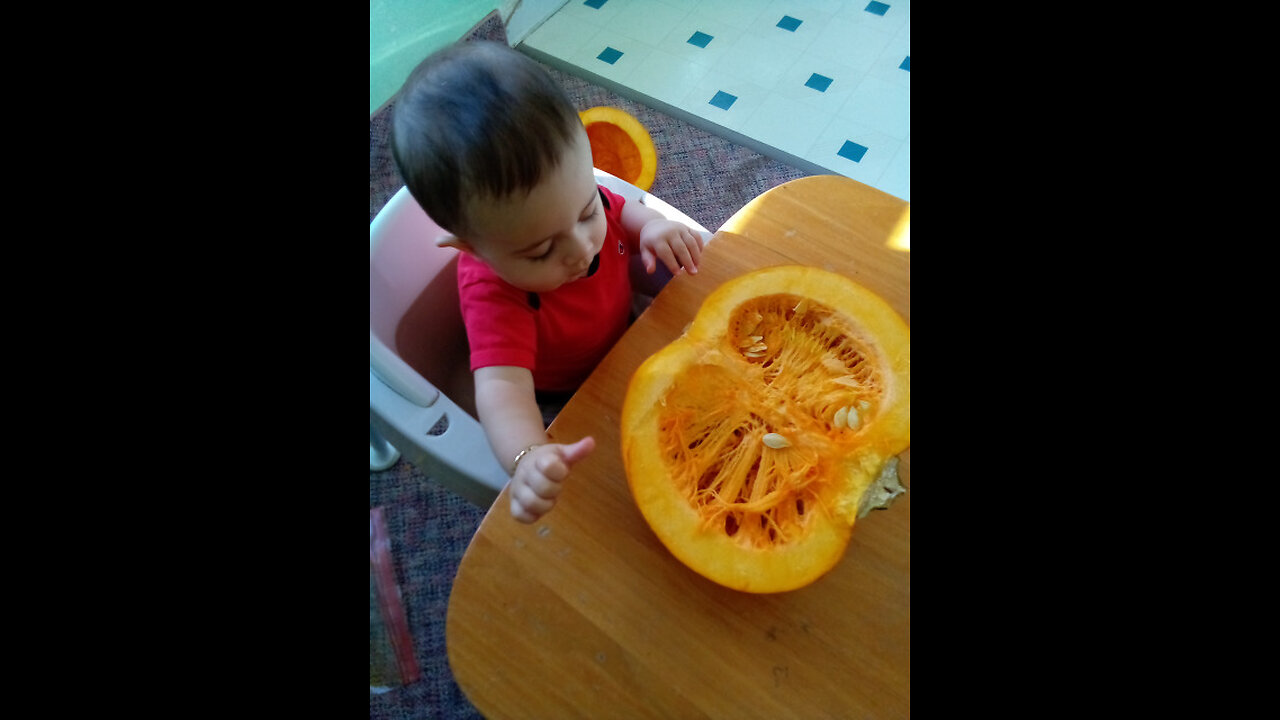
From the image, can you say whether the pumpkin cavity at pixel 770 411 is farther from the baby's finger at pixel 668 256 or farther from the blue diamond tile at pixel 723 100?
the blue diamond tile at pixel 723 100

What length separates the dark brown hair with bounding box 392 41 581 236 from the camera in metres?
0.60

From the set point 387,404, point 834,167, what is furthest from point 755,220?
point 834,167

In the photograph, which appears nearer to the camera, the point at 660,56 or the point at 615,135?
the point at 615,135

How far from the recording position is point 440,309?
0.97m

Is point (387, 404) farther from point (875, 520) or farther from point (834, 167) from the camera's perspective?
A: point (834, 167)

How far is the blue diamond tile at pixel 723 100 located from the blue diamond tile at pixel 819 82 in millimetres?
185

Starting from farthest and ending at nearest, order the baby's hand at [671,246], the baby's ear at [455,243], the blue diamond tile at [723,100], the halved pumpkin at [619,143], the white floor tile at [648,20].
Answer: the white floor tile at [648,20]
the blue diamond tile at [723,100]
the halved pumpkin at [619,143]
the baby's hand at [671,246]
the baby's ear at [455,243]

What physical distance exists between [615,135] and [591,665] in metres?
1.16

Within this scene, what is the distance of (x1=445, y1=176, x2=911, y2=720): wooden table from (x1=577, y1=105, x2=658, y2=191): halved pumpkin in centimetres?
93

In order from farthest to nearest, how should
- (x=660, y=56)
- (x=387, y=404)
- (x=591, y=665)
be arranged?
(x=660, y=56), (x=387, y=404), (x=591, y=665)

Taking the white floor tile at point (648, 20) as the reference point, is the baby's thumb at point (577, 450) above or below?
above

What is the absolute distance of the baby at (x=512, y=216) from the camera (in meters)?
0.61

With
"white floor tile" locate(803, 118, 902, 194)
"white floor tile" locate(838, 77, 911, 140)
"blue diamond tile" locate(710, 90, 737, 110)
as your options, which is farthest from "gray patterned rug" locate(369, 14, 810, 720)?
"white floor tile" locate(838, 77, 911, 140)

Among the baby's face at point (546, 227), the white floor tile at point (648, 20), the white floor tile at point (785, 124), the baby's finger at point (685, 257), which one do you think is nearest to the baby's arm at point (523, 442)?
→ the baby's face at point (546, 227)
